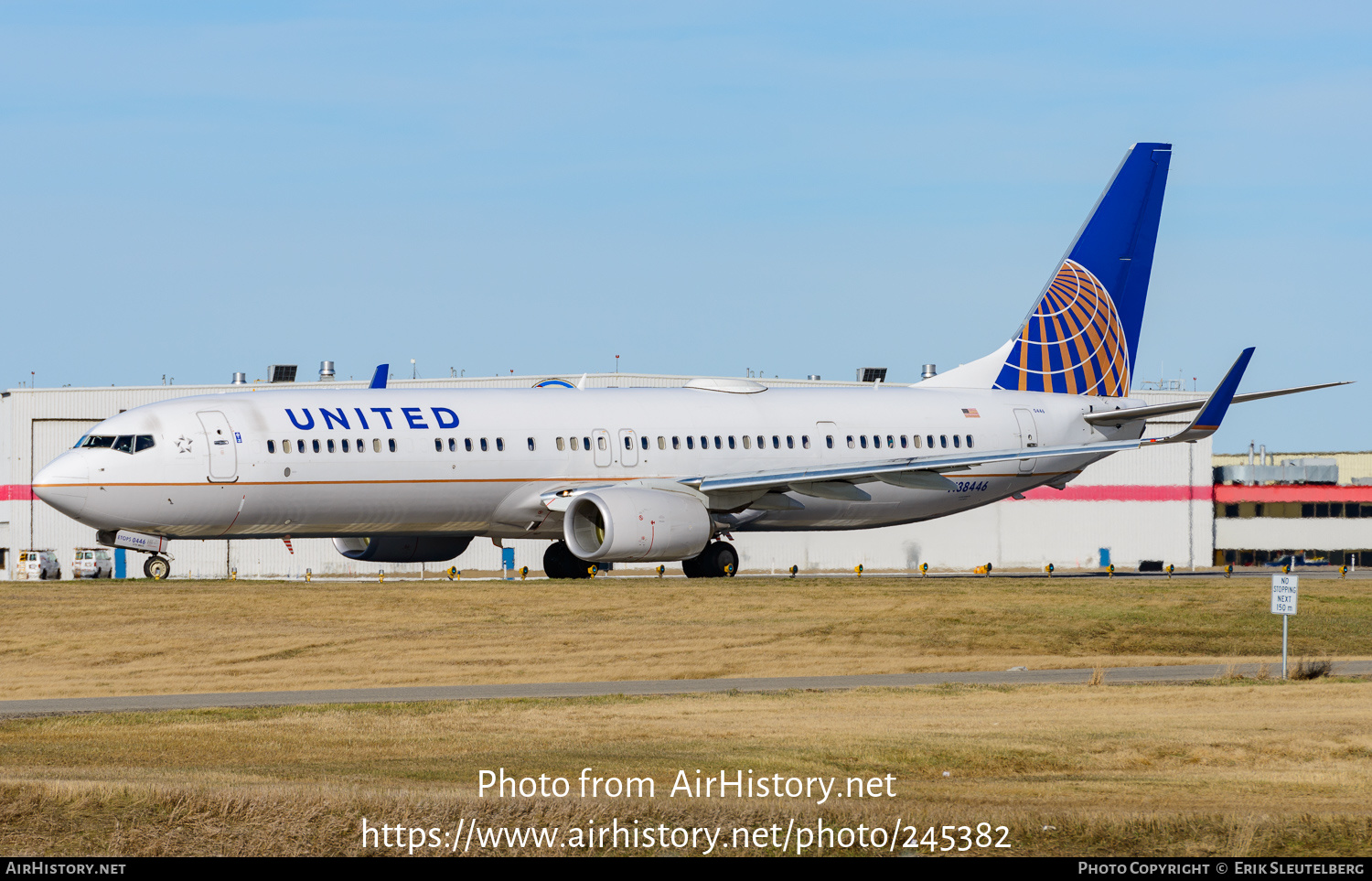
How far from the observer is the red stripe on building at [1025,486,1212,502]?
258ft

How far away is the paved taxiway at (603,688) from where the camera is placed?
82.4 ft

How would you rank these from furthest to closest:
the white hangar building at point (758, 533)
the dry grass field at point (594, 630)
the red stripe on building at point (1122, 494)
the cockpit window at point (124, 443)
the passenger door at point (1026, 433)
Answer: the red stripe on building at point (1122, 494) → the white hangar building at point (758, 533) → the passenger door at point (1026, 433) → the cockpit window at point (124, 443) → the dry grass field at point (594, 630)

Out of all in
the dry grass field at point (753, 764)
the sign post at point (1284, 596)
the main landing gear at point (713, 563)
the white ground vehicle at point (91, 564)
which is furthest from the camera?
the white ground vehicle at point (91, 564)

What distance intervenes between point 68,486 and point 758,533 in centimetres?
3892

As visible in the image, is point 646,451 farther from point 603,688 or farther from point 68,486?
point 603,688

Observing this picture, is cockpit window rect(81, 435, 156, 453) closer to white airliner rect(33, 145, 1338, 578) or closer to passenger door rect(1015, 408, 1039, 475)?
white airliner rect(33, 145, 1338, 578)

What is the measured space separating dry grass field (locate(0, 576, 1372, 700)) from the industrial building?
29.4 metres

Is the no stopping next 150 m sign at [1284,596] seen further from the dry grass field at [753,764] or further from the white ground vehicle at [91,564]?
the white ground vehicle at [91,564]

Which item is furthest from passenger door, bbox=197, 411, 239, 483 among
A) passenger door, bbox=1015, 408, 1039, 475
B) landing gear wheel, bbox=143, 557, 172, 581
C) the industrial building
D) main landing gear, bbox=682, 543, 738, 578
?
the industrial building

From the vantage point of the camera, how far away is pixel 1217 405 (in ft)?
145

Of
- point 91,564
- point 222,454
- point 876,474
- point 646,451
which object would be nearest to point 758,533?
point 91,564

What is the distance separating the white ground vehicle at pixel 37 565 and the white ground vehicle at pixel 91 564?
2.65 ft

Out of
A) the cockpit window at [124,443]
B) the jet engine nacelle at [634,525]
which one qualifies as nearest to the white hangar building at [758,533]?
the jet engine nacelle at [634,525]

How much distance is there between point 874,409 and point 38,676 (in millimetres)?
24959
